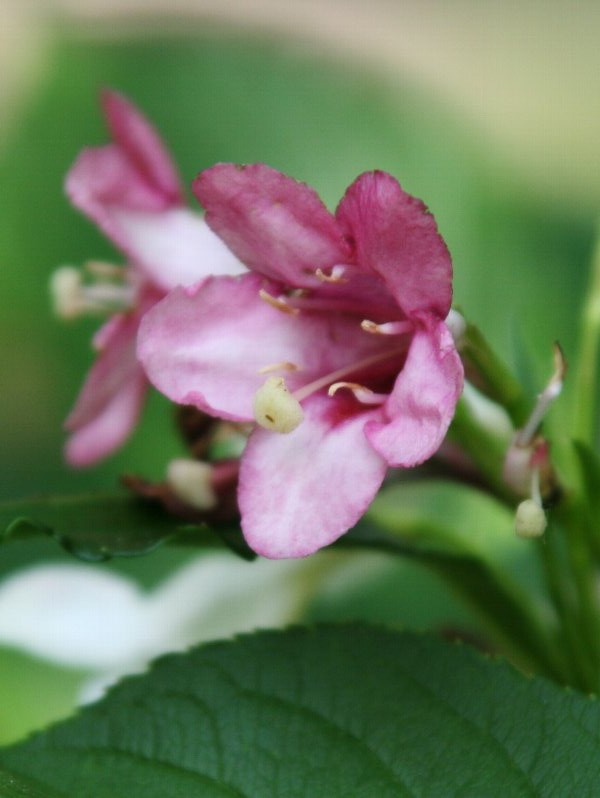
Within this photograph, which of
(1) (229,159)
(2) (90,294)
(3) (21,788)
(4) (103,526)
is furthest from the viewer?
(1) (229,159)

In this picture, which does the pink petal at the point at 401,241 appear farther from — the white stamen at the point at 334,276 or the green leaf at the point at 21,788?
the green leaf at the point at 21,788

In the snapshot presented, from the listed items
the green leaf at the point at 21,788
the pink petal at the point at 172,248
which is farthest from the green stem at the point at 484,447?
the green leaf at the point at 21,788

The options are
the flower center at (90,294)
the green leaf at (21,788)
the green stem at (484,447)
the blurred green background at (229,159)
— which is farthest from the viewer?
the blurred green background at (229,159)

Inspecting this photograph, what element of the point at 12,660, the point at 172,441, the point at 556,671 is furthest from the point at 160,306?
the point at 172,441

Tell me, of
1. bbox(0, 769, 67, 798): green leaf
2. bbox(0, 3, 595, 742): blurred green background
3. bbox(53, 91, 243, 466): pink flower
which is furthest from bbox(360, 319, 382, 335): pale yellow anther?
bbox(0, 3, 595, 742): blurred green background

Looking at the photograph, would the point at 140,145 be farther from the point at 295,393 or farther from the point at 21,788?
the point at 21,788

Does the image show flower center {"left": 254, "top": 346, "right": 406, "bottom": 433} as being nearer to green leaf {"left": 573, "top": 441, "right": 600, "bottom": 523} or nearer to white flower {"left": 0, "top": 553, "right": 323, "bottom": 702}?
green leaf {"left": 573, "top": 441, "right": 600, "bottom": 523}

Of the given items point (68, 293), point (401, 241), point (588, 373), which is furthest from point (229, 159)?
point (401, 241)
